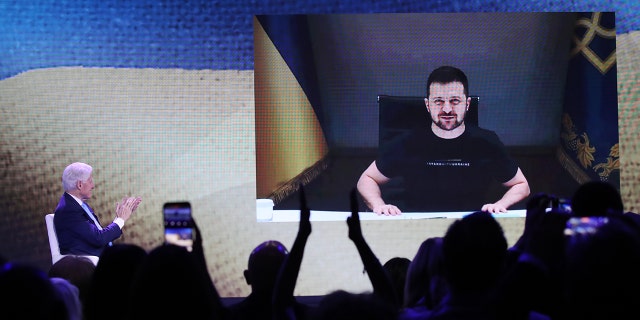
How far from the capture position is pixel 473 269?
1635 mm

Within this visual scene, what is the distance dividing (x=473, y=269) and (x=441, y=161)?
353cm

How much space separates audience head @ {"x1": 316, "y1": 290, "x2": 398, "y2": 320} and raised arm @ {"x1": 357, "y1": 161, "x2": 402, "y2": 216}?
3.82m

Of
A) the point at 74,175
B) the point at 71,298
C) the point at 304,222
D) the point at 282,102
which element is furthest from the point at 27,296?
the point at 282,102

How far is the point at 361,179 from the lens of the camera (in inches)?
201

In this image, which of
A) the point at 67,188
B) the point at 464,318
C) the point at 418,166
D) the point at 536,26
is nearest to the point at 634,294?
the point at 464,318

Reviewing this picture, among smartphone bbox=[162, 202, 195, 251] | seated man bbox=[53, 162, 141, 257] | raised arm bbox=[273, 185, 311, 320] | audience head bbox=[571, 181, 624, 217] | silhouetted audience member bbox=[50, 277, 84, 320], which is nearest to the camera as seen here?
silhouetted audience member bbox=[50, 277, 84, 320]

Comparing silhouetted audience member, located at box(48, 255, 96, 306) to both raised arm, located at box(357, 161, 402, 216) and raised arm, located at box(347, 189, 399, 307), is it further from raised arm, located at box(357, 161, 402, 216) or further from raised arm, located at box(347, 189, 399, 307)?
raised arm, located at box(357, 161, 402, 216)

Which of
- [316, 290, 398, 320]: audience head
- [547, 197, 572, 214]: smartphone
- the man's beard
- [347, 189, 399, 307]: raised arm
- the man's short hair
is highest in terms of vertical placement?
the man's short hair

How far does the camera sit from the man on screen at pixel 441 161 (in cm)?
509

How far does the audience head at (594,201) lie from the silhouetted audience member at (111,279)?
146 cm

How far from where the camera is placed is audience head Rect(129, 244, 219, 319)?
151cm

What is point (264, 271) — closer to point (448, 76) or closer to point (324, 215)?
point (324, 215)

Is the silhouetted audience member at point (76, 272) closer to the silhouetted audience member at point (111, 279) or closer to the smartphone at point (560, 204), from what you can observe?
the silhouetted audience member at point (111, 279)

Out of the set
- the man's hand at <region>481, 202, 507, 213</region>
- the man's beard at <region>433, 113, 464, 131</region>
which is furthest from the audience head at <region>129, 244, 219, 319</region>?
the man's hand at <region>481, 202, 507, 213</region>
